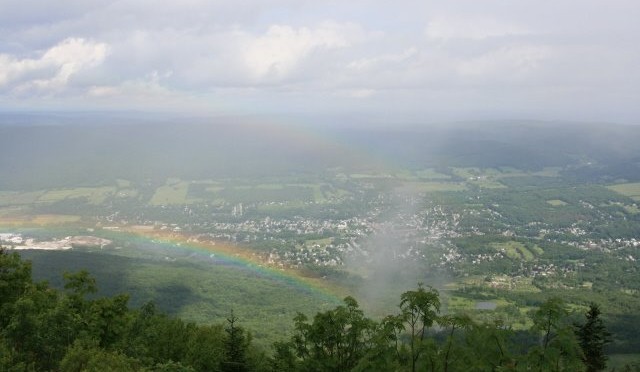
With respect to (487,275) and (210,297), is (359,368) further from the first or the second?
(487,275)

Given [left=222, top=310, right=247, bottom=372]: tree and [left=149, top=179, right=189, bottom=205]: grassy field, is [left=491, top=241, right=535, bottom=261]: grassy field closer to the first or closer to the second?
[left=222, top=310, right=247, bottom=372]: tree

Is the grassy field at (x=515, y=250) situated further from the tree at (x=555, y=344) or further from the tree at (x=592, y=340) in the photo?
the tree at (x=555, y=344)

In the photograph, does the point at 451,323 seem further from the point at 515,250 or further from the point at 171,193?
the point at 171,193

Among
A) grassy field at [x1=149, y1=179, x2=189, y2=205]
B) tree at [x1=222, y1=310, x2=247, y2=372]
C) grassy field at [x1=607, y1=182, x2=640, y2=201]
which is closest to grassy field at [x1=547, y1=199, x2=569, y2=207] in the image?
grassy field at [x1=607, y1=182, x2=640, y2=201]

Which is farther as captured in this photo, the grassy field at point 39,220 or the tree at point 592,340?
the grassy field at point 39,220

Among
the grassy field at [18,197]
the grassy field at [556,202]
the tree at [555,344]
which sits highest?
the tree at [555,344]

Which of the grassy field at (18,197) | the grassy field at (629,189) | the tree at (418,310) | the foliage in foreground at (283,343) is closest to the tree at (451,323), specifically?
the foliage in foreground at (283,343)

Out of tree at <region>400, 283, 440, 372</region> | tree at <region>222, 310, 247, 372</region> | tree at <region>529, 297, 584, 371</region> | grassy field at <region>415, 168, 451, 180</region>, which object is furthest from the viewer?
grassy field at <region>415, 168, 451, 180</region>

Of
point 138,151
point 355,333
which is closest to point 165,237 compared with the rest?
point 355,333

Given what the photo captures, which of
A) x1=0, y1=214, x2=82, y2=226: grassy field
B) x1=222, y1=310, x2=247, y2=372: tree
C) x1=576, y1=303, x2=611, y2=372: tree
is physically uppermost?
x1=222, y1=310, x2=247, y2=372: tree
